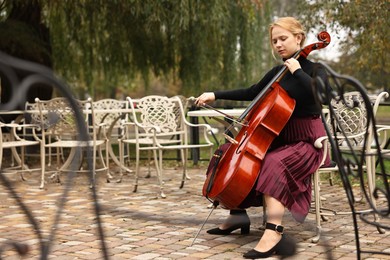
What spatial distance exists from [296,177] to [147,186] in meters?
3.19

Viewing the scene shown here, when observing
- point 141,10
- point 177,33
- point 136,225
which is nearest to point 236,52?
point 177,33

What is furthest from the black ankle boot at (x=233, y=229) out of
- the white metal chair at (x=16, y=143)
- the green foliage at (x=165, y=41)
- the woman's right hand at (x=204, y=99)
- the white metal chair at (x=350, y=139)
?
the green foliage at (x=165, y=41)

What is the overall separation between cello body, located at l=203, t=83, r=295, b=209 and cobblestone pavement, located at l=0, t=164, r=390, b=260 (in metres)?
0.25

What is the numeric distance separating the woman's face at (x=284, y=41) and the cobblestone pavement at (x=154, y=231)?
1.09 m

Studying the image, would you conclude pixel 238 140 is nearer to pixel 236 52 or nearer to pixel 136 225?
pixel 136 225

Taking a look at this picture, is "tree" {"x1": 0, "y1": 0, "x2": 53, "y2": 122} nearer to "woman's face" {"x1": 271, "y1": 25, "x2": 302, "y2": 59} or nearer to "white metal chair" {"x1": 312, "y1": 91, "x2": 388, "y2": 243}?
"white metal chair" {"x1": 312, "y1": 91, "x2": 388, "y2": 243}

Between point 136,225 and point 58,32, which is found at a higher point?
point 58,32

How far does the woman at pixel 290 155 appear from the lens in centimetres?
413

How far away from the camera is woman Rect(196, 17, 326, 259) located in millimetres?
4129

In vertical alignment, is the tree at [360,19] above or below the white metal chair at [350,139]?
above

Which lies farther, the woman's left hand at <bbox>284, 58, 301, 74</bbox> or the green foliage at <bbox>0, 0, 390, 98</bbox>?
the green foliage at <bbox>0, 0, 390, 98</bbox>

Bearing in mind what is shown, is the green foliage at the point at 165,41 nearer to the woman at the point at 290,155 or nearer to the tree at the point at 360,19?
the tree at the point at 360,19

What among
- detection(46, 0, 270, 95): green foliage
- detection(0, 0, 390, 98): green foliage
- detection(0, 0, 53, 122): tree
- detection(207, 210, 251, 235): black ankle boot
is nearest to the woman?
detection(207, 210, 251, 235): black ankle boot

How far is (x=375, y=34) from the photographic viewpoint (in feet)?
33.6
